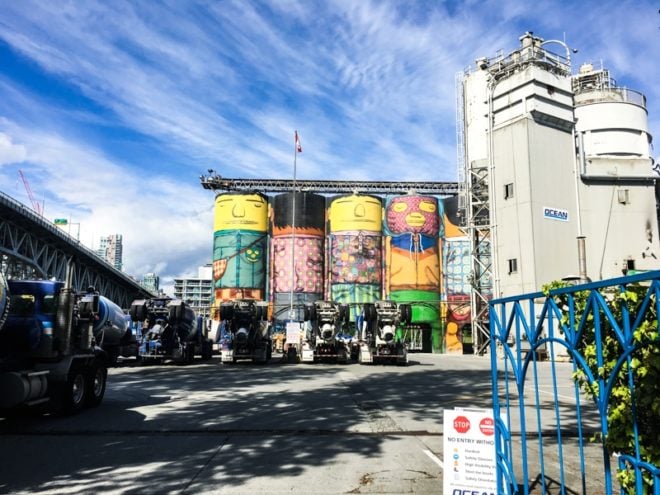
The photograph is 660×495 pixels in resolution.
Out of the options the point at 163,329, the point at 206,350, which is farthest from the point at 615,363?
the point at 206,350

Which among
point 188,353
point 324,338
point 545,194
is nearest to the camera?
point 188,353

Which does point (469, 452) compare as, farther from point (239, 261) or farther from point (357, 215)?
point (239, 261)

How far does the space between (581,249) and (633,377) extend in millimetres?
34854

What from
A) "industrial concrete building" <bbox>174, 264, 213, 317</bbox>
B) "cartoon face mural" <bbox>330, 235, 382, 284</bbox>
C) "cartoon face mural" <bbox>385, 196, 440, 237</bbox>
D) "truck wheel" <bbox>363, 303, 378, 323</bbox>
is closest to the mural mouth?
"cartoon face mural" <bbox>385, 196, 440, 237</bbox>

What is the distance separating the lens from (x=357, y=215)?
2092 inches

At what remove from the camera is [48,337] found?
34.1 ft

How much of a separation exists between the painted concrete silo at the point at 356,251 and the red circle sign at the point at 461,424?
46.1m

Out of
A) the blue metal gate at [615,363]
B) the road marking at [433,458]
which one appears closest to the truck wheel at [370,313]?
the road marking at [433,458]

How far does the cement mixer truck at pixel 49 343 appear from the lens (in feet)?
33.1

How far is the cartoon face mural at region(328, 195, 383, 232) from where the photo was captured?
53031 mm

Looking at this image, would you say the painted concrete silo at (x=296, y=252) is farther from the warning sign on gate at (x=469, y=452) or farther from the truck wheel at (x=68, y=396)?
the warning sign on gate at (x=469, y=452)

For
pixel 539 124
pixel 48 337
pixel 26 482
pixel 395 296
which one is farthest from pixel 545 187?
pixel 26 482

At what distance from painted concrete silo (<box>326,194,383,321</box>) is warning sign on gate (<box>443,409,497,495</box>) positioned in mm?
46103

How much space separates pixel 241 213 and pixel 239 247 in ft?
12.0
